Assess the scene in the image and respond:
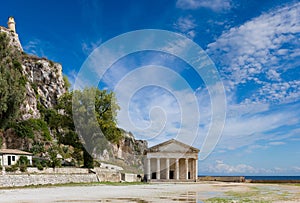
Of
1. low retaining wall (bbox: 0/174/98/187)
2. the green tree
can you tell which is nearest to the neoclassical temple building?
low retaining wall (bbox: 0/174/98/187)

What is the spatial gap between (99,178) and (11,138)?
31.0 metres

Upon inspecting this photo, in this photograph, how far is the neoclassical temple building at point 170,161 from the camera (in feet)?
235

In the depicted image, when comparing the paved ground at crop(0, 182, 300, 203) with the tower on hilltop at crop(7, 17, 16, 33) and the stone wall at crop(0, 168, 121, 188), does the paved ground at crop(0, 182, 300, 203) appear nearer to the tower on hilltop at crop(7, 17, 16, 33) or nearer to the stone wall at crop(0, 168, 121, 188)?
the stone wall at crop(0, 168, 121, 188)

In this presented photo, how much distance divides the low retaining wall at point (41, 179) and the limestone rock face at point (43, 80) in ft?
164

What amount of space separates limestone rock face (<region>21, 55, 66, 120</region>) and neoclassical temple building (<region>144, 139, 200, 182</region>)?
3753 cm

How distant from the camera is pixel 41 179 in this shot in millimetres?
38219

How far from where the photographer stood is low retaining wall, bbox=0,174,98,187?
111 feet

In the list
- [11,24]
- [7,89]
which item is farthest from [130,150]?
[7,89]

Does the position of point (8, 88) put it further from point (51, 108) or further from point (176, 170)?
point (51, 108)

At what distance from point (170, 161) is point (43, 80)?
5262 cm

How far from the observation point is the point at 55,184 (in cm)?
3962

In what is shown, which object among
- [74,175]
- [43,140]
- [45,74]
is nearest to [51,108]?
[45,74]

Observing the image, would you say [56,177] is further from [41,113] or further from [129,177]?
[41,113]

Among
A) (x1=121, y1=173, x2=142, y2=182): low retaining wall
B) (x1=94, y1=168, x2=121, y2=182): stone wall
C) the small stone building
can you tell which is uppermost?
the small stone building
